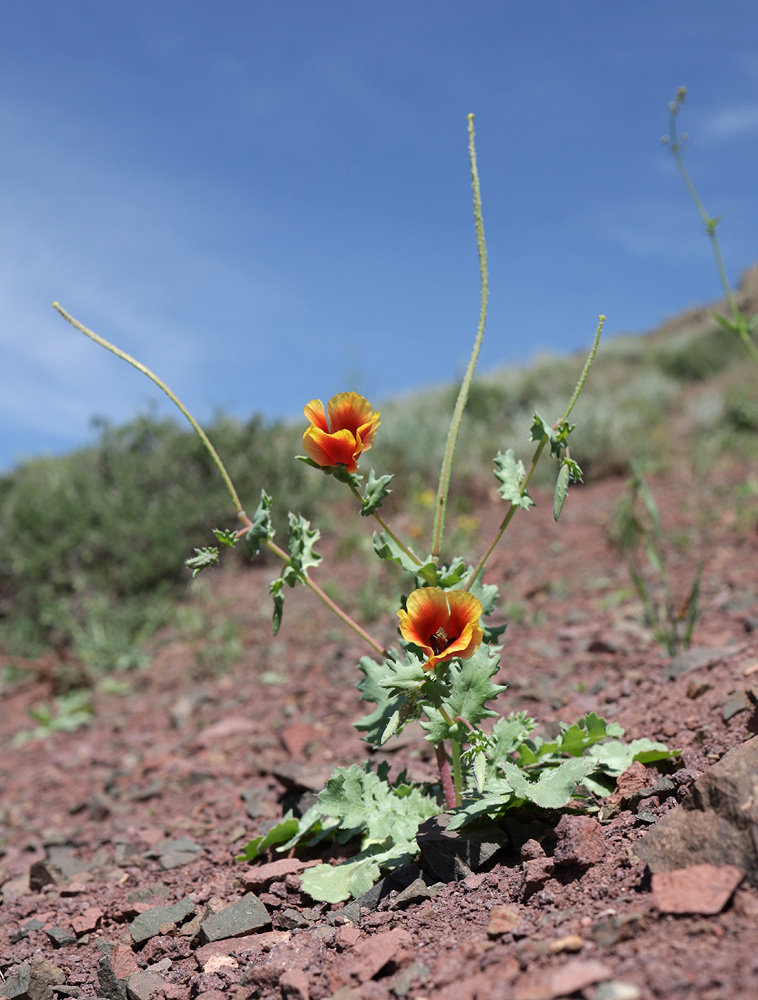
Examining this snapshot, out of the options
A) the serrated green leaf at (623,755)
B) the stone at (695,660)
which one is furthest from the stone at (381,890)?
the stone at (695,660)

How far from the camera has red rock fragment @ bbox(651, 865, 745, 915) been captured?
1399mm

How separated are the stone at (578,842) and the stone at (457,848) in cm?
17

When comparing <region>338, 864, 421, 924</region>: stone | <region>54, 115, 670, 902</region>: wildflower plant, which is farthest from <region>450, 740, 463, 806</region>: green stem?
<region>338, 864, 421, 924</region>: stone

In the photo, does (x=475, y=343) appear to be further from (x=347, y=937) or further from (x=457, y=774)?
(x=347, y=937)

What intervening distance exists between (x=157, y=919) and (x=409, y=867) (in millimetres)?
751

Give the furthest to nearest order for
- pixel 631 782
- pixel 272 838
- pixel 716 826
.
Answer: pixel 272 838, pixel 631 782, pixel 716 826

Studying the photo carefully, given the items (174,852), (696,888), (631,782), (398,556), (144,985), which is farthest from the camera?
(174,852)

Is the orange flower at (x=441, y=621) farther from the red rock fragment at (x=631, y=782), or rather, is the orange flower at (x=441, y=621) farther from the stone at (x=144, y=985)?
the stone at (x=144, y=985)

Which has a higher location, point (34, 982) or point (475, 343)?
point (475, 343)

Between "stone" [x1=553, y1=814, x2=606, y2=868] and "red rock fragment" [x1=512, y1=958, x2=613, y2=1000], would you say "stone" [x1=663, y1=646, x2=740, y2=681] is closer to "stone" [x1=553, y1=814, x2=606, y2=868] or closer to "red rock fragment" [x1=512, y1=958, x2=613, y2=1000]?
"stone" [x1=553, y1=814, x2=606, y2=868]

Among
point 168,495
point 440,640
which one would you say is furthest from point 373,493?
point 168,495

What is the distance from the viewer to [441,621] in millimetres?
1841

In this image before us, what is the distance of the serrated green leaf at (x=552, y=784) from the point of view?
1.86 metres

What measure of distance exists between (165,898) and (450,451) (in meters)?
1.61
